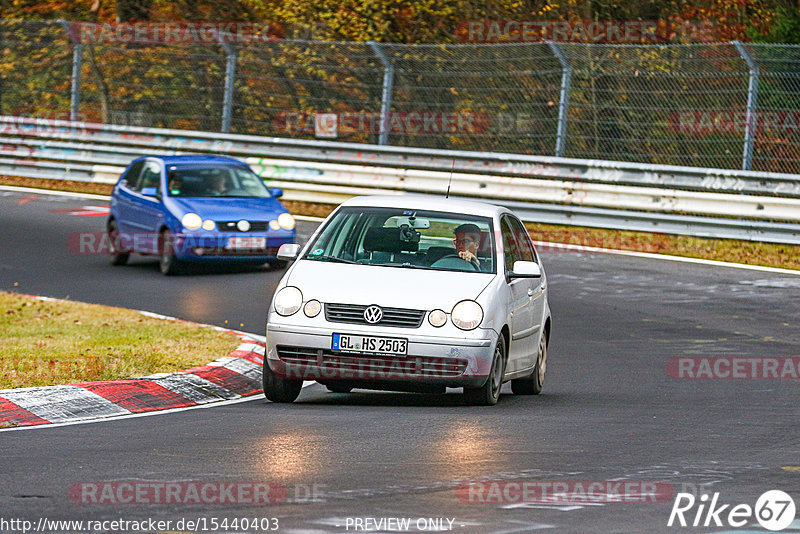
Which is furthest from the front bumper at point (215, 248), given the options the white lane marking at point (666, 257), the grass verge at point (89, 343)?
the white lane marking at point (666, 257)

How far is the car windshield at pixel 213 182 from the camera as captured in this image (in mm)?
20234

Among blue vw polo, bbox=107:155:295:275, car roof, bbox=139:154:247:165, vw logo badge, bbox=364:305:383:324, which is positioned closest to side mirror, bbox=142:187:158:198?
blue vw polo, bbox=107:155:295:275

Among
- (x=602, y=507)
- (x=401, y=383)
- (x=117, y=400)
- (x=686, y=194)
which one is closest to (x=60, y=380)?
(x=117, y=400)

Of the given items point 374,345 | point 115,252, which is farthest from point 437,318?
point 115,252

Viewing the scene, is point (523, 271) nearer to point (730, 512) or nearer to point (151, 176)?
point (730, 512)

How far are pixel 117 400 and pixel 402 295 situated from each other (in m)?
2.00

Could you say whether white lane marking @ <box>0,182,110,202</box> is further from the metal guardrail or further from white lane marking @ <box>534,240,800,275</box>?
white lane marking @ <box>534,240,800,275</box>

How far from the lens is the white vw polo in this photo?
10.1m

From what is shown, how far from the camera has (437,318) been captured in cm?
1011

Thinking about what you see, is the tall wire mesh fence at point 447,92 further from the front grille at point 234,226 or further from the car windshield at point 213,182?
the front grille at point 234,226

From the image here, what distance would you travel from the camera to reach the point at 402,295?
400 inches

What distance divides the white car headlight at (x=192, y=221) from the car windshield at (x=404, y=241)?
26.5ft

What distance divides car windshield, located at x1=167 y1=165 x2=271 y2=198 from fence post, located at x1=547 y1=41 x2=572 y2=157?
16.6 feet

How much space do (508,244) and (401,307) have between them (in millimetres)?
1648
